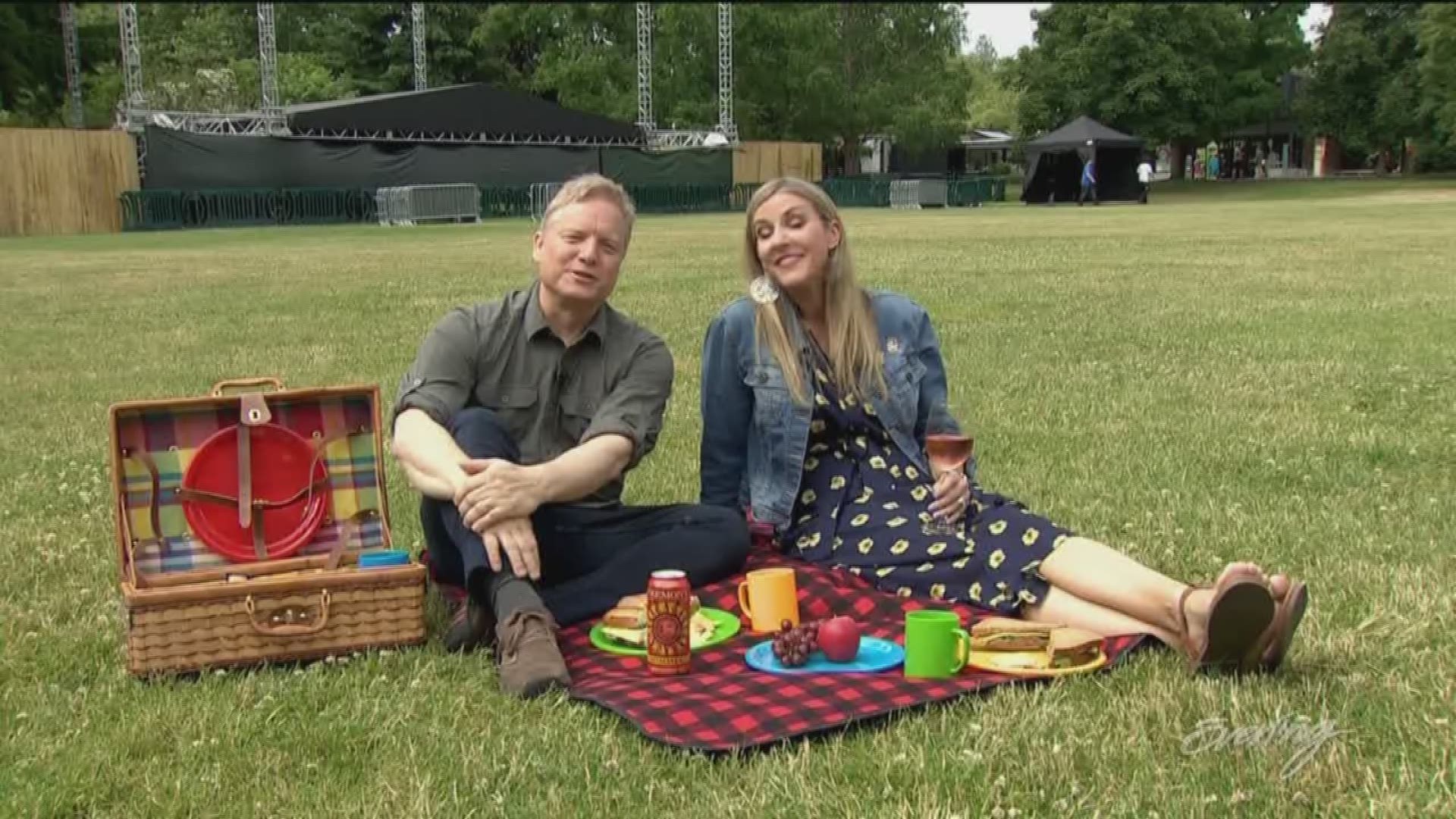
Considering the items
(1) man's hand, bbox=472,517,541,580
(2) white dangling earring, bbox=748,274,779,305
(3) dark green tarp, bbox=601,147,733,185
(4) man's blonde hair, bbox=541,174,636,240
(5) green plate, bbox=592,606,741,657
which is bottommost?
(5) green plate, bbox=592,606,741,657

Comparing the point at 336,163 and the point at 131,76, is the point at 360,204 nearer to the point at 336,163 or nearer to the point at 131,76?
the point at 336,163

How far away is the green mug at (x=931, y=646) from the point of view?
10.6ft

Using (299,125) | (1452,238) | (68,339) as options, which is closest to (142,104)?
(299,125)

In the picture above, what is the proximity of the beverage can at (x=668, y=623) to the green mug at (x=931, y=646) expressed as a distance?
560 millimetres

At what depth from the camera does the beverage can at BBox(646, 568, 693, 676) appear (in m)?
3.23

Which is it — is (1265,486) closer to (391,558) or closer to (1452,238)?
(391,558)

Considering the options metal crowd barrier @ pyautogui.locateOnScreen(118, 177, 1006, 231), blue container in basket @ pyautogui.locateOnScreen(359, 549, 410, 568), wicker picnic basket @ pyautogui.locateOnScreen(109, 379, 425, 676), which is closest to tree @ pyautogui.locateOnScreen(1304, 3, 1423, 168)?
metal crowd barrier @ pyautogui.locateOnScreen(118, 177, 1006, 231)

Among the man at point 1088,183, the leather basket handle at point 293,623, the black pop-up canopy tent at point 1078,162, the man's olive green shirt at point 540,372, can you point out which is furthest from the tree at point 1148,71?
the leather basket handle at point 293,623

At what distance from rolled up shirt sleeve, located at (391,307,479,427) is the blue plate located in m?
1.13

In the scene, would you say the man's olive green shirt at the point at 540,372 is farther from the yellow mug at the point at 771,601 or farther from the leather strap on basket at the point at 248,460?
the yellow mug at the point at 771,601

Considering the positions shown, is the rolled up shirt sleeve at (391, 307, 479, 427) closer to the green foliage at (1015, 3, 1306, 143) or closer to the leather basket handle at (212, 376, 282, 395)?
the leather basket handle at (212, 376, 282, 395)

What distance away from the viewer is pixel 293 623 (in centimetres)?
342

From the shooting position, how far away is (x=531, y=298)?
13.1 ft

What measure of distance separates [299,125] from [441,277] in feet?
62.7
